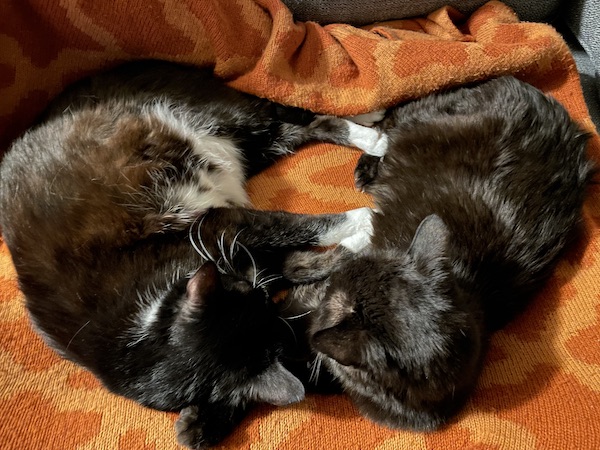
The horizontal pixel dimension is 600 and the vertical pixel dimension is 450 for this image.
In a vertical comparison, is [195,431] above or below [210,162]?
below

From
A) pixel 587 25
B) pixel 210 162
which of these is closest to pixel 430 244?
pixel 210 162

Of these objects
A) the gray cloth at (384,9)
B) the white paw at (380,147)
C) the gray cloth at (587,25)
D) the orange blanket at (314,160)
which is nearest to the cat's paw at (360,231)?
the orange blanket at (314,160)

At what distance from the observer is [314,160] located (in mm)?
1958

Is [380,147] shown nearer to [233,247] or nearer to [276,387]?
[233,247]

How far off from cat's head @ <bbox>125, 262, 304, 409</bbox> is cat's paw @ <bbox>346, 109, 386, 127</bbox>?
36.0 inches

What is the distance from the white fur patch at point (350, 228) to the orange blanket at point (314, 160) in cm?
14

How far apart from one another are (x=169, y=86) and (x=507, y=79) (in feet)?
4.06

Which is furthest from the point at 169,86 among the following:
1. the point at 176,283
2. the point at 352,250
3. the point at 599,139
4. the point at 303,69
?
the point at 599,139

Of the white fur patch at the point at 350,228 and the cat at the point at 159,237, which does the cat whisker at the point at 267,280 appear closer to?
the cat at the point at 159,237

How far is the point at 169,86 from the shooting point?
1800 mm

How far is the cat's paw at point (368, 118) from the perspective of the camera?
6.40 feet

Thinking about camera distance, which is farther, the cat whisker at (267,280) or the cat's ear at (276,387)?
the cat whisker at (267,280)

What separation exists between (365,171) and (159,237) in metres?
0.82

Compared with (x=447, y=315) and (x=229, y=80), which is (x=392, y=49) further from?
(x=447, y=315)
